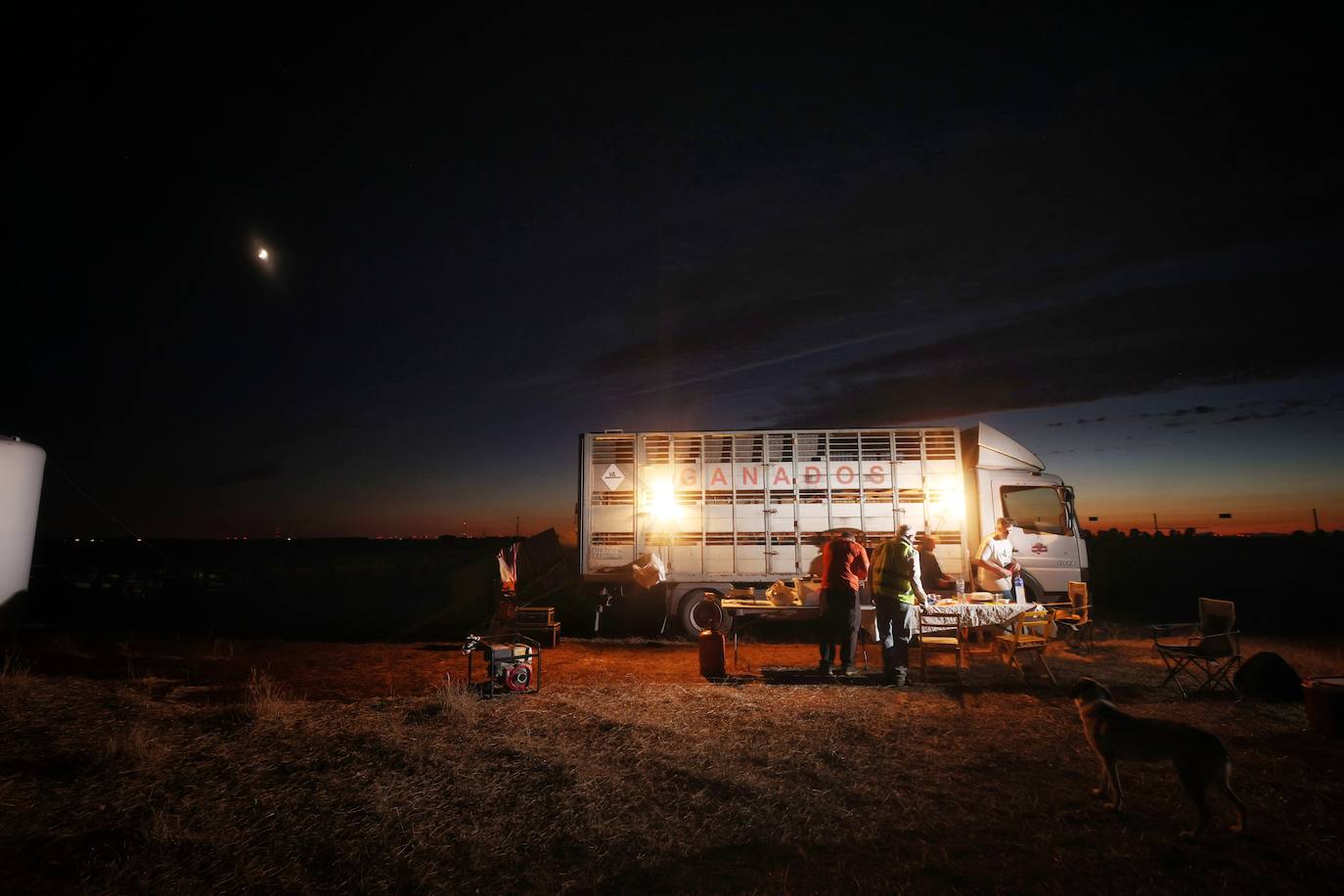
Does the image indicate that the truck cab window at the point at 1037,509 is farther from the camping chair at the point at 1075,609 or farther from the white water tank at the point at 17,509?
the white water tank at the point at 17,509

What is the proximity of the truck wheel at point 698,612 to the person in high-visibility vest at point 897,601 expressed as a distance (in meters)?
4.00

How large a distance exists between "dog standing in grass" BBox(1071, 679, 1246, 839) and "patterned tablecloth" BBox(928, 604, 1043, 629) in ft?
A: 11.3

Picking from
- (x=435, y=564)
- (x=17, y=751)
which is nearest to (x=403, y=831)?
(x=17, y=751)

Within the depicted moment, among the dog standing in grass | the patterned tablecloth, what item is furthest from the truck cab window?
the dog standing in grass

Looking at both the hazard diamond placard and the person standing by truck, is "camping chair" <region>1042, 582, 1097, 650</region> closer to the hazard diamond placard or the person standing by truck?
the person standing by truck

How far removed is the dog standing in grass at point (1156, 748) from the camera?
12.5ft

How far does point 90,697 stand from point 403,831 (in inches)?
237

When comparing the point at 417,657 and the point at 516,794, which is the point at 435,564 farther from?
the point at 516,794

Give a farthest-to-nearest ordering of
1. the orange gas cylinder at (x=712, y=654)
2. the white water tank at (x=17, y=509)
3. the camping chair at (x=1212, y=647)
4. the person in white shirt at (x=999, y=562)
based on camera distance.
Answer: the white water tank at (x=17, y=509) < the person in white shirt at (x=999, y=562) < the orange gas cylinder at (x=712, y=654) < the camping chair at (x=1212, y=647)

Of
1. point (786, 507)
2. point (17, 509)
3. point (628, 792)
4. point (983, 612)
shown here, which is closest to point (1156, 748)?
point (628, 792)

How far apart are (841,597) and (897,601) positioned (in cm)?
75

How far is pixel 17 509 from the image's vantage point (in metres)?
10.7

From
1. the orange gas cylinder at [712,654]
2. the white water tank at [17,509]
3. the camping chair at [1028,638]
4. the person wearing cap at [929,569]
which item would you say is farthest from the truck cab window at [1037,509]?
the white water tank at [17,509]

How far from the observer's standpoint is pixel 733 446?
11.8 meters
